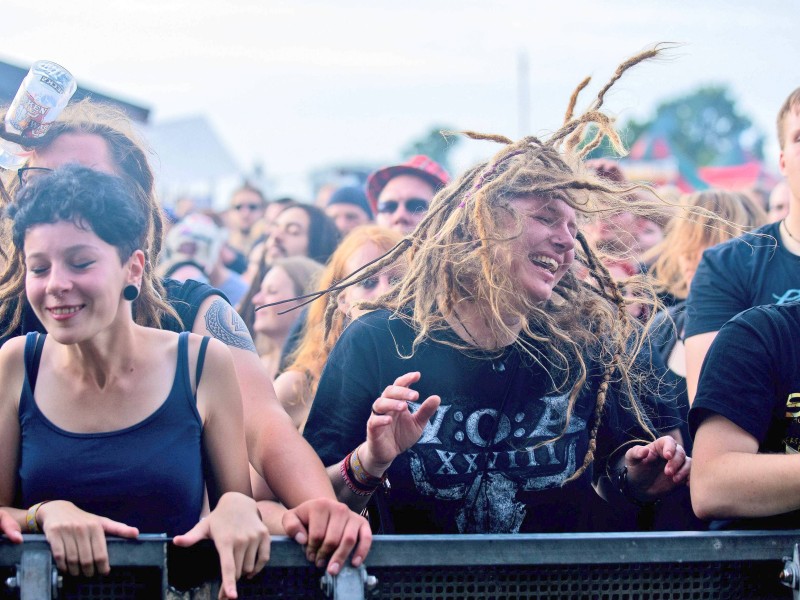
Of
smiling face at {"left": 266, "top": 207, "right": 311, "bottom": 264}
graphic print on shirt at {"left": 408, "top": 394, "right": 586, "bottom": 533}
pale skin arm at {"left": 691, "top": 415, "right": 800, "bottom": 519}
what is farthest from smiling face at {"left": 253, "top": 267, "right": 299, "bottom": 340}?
pale skin arm at {"left": 691, "top": 415, "right": 800, "bottom": 519}

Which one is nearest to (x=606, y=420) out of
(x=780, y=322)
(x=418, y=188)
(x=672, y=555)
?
(x=780, y=322)

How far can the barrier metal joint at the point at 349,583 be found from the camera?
198 centimetres

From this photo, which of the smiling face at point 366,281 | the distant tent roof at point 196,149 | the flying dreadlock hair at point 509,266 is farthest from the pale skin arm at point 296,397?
the distant tent roof at point 196,149

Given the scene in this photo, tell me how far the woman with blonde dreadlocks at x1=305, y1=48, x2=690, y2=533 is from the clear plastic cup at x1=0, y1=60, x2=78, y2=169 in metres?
1.04

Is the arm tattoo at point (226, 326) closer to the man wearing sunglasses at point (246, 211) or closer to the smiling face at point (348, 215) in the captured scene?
the smiling face at point (348, 215)

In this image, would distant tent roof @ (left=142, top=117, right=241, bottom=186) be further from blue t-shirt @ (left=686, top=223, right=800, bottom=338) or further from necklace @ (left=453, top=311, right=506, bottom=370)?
necklace @ (left=453, top=311, right=506, bottom=370)

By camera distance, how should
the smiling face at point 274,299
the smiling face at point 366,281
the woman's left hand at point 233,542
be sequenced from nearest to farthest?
the woman's left hand at point 233,542 → the smiling face at point 366,281 → the smiling face at point 274,299

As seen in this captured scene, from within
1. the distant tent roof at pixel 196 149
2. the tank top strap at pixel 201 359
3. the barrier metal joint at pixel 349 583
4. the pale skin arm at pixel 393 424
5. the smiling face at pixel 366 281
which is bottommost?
the barrier metal joint at pixel 349 583

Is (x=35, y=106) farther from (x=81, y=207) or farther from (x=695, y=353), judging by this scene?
(x=695, y=353)

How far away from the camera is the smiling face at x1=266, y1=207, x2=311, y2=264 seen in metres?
6.51

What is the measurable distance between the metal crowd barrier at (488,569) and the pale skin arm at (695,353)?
1.54 m

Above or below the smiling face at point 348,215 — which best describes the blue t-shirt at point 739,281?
below

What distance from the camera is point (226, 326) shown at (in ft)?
9.32

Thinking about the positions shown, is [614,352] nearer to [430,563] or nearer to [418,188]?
[430,563]
